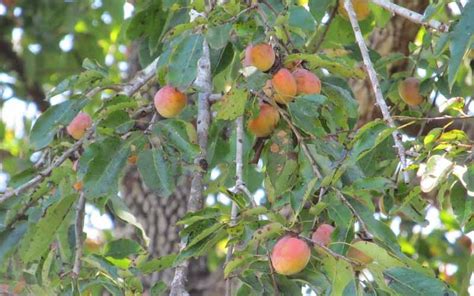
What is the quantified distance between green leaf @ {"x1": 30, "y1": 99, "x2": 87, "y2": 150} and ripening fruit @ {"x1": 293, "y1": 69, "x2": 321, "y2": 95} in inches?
16.8

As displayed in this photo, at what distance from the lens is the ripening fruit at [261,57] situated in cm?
168

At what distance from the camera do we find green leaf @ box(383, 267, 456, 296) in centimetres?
137

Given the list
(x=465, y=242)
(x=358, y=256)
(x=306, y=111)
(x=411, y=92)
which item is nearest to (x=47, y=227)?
(x=306, y=111)

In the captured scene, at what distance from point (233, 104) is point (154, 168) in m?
0.18

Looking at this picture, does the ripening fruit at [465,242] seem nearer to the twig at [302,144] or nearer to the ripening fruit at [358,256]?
the twig at [302,144]

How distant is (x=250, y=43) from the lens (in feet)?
5.61

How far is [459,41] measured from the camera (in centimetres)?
154

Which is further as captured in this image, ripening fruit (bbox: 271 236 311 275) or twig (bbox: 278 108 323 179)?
twig (bbox: 278 108 323 179)

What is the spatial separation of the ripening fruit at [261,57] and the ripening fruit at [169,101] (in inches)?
6.2

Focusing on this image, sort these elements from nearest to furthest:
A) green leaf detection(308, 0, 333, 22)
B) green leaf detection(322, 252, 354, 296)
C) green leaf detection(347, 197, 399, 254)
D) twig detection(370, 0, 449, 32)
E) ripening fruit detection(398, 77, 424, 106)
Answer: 1. green leaf detection(322, 252, 354, 296)
2. green leaf detection(347, 197, 399, 254)
3. twig detection(370, 0, 449, 32)
4. green leaf detection(308, 0, 333, 22)
5. ripening fruit detection(398, 77, 424, 106)

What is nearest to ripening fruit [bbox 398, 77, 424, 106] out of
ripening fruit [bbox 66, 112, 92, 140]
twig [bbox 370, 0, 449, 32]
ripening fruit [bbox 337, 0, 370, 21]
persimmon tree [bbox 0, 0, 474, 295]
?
persimmon tree [bbox 0, 0, 474, 295]

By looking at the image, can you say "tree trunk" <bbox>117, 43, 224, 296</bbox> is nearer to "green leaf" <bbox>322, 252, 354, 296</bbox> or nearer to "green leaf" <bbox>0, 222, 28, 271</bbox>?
"green leaf" <bbox>0, 222, 28, 271</bbox>

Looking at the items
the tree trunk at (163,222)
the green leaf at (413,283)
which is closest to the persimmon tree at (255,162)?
the green leaf at (413,283)

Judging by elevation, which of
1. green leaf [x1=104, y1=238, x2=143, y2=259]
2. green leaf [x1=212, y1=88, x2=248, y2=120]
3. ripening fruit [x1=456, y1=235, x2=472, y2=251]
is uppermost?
green leaf [x1=212, y1=88, x2=248, y2=120]
